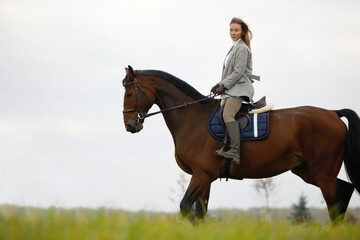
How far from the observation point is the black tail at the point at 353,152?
9336 millimetres

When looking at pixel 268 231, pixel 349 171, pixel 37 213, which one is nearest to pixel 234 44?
pixel 349 171

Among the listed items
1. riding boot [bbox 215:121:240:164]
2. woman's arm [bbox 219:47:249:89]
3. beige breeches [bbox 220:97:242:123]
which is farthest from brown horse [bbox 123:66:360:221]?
woman's arm [bbox 219:47:249:89]

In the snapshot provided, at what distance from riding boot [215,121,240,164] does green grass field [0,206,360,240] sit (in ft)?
4.31

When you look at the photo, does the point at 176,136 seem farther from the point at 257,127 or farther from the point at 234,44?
the point at 234,44

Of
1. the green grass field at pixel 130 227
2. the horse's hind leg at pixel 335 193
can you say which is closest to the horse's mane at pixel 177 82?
the horse's hind leg at pixel 335 193

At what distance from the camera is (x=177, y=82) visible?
9.51 m

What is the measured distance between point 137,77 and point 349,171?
4702 mm

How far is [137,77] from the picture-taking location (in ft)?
30.6

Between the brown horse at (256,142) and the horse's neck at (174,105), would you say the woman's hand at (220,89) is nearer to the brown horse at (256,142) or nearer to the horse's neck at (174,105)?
the brown horse at (256,142)

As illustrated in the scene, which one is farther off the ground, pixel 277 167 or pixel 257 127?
pixel 257 127

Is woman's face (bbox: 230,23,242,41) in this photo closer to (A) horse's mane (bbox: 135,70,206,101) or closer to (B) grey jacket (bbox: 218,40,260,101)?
(B) grey jacket (bbox: 218,40,260,101)

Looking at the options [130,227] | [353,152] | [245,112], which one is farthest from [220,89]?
[130,227]

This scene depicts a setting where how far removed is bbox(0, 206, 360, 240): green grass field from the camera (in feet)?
19.7

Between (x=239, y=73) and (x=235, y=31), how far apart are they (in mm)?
935
